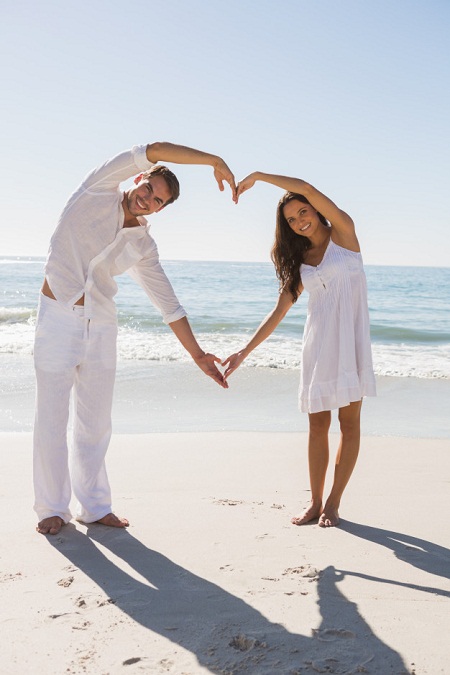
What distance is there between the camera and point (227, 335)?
16.2m

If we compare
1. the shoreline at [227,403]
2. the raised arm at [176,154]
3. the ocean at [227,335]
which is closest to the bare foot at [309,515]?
the raised arm at [176,154]

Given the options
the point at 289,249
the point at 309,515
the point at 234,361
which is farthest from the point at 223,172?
the point at 309,515

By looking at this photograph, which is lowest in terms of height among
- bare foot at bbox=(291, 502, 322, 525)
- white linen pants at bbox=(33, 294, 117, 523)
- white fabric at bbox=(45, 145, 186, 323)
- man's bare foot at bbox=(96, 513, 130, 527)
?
man's bare foot at bbox=(96, 513, 130, 527)

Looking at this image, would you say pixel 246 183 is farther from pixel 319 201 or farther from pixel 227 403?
pixel 227 403

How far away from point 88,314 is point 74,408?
0.57 meters

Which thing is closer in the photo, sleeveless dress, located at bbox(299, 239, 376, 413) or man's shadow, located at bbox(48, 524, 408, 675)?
man's shadow, located at bbox(48, 524, 408, 675)

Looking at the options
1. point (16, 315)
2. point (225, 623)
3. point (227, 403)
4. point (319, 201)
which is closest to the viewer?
point (225, 623)

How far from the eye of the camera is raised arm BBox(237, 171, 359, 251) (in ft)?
12.0

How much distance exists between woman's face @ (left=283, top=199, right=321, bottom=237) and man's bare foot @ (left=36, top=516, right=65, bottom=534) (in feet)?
6.57

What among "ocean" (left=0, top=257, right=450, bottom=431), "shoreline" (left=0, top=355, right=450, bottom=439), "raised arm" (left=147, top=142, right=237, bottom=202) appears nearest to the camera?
"raised arm" (left=147, top=142, right=237, bottom=202)

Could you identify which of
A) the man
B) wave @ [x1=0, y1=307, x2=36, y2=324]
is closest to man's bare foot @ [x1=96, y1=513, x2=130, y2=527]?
the man

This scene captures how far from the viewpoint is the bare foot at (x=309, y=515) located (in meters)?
3.76

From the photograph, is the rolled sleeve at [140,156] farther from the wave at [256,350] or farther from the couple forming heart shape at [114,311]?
the wave at [256,350]

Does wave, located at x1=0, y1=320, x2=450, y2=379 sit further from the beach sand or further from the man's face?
the man's face
